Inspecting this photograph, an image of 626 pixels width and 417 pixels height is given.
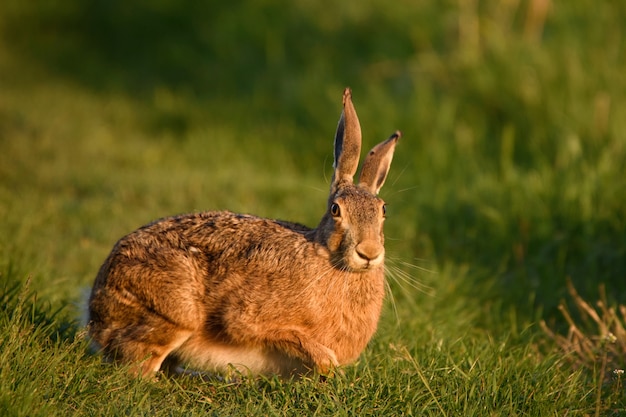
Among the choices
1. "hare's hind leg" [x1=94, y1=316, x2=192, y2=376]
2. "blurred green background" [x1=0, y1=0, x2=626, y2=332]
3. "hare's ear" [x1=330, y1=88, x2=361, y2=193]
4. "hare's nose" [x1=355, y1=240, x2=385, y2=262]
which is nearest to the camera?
"hare's nose" [x1=355, y1=240, x2=385, y2=262]

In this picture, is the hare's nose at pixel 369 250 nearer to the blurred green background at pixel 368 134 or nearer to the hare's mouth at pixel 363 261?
the hare's mouth at pixel 363 261

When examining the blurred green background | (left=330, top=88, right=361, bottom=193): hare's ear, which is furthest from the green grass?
(left=330, top=88, right=361, bottom=193): hare's ear

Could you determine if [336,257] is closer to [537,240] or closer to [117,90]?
[537,240]

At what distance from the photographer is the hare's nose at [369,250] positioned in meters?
4.28

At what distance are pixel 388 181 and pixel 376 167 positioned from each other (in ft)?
10.8

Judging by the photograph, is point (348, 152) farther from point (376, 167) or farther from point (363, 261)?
point (363, 261)

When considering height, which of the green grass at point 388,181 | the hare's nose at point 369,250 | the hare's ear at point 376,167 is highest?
the hare's ear at point 376,167

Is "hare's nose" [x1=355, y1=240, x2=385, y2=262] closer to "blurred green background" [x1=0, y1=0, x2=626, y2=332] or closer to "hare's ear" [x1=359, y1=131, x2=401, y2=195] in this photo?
"hare's ear" [x1=359, y1=131, x2=401, y2=195]

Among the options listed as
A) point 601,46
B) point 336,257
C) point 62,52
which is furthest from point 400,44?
point 336,257

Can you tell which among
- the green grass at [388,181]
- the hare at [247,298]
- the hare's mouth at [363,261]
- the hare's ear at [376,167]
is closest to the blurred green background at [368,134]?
the green grass at [388,181]

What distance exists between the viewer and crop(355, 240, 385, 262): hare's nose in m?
4.28

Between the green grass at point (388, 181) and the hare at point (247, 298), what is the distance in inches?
5.8

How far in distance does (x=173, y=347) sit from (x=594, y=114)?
5.03 metres

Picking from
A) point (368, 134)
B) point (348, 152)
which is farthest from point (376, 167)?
point (368, 134)
